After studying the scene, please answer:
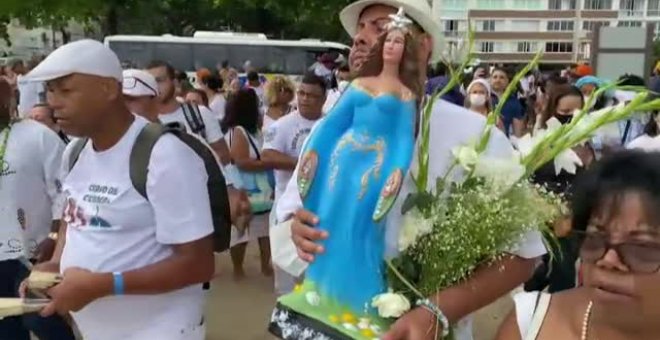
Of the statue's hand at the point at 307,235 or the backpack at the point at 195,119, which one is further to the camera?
the backpack at the point at 195,119

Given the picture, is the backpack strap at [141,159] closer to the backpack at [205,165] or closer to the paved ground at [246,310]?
the backpack at [205,165]

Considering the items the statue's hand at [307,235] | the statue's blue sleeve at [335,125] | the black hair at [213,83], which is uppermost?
the statue's blue sleeve at [335,125]

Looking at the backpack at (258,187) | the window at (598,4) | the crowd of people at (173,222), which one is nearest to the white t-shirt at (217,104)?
the backpack at (258,187)

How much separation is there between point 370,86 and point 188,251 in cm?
104

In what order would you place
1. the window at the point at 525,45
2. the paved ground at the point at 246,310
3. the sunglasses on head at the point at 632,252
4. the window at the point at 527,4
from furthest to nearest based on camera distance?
the window at the point at 527,4 < the window at the point at 525,45 < the paved ground at the point at 246,310 < the sunglasses on head at the point at 632,252

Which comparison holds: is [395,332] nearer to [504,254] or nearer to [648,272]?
[504,254]

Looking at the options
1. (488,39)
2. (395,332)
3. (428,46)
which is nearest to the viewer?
(395,332)

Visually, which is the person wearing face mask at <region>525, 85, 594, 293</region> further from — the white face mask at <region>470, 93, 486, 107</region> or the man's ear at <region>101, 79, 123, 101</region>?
the man's ear at <region>101, 79, 123, 101</region>

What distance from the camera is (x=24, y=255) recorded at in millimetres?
4266

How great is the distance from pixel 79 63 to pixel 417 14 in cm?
119

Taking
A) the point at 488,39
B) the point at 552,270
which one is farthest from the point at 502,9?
the point at 552,270

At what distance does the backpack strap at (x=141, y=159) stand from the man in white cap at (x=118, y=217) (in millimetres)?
14

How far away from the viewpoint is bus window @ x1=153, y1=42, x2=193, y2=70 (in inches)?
881

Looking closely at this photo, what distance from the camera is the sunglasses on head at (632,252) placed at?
167cm
